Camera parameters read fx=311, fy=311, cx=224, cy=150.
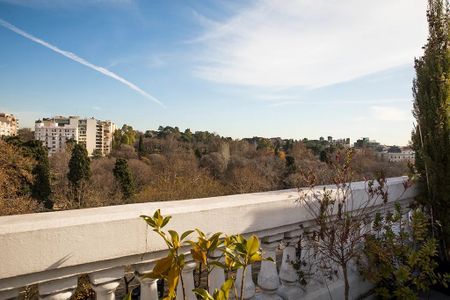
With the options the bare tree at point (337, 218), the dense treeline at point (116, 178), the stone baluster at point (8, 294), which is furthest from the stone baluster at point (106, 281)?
the dense treeline at point (116, 178)

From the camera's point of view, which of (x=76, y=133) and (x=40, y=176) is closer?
(x=40, y=176)

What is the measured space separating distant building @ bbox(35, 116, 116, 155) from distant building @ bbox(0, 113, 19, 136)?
18.9ft

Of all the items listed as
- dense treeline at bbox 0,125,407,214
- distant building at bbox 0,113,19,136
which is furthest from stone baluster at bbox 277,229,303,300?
distant building at bbox 0,113,19,136

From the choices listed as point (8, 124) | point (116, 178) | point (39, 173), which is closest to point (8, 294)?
point (116, 178)

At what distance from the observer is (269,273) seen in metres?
2.10

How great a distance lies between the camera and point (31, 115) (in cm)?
9494

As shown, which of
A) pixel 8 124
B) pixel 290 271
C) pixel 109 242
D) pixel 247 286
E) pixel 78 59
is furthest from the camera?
pixel 8 124

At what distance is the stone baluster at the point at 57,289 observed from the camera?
1.25m

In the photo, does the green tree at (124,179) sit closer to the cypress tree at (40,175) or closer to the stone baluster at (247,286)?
the cypress tree at (40,175)

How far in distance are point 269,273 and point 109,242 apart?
119 cm

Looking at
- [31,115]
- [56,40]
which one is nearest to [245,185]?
[56,40]

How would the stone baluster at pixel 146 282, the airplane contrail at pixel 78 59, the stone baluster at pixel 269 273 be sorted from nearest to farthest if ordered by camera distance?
the stone baluster at pixel 146 282 < the stone baluster at pixel 269 273 < the airplane contrail at pixel 78 59

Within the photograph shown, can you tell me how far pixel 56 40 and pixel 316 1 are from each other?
41.6 metres

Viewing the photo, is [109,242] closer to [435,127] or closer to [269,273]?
[269,273]
